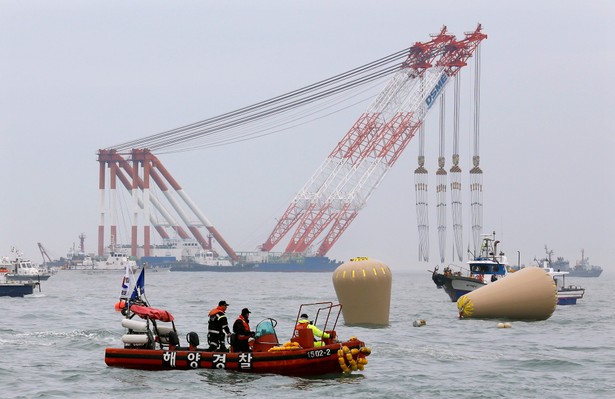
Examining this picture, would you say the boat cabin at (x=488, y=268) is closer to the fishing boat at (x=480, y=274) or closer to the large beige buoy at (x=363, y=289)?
the fishing boat at (x=480, y=274)

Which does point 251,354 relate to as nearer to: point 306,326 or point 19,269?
point 306,326

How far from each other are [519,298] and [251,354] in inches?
870

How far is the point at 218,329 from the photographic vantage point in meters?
30.6

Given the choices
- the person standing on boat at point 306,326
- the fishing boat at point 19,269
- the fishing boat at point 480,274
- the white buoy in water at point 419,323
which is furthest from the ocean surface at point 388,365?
the fishing boat at point 19,269

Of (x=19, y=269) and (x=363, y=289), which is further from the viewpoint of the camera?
(x=19, y=269)

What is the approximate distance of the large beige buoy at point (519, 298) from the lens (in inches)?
1916

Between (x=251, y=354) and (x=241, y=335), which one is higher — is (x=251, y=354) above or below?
below

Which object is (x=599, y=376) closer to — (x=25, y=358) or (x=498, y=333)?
(x=498, y=333)

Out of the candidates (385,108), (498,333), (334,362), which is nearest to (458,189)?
(385,108)

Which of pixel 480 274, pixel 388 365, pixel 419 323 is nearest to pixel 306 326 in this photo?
pixel 388 365

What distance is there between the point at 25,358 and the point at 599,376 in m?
18.0

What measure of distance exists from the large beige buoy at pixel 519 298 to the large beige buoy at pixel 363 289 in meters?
7.71

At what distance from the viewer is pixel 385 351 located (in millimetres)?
36875

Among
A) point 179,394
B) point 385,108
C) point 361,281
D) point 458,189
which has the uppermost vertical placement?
point 385,108
